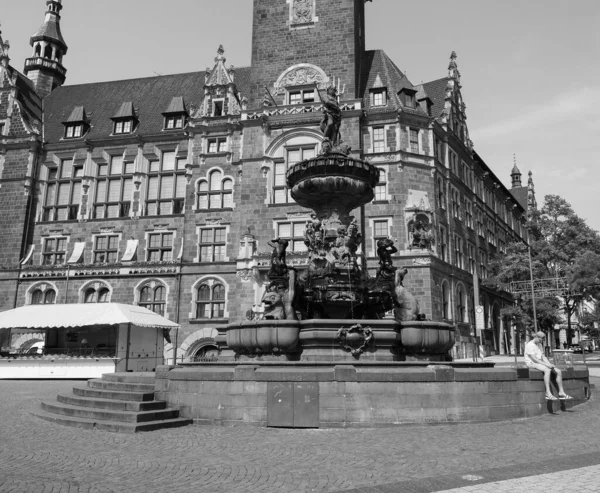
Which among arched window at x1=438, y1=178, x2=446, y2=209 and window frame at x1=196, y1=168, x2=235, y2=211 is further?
window frame at x1=196, y1=168, x2=235, y2=211

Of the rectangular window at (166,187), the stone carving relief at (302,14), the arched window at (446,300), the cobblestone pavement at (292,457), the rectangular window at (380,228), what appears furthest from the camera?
the rectangular window at (166,187)

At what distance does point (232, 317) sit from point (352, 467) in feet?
94.8

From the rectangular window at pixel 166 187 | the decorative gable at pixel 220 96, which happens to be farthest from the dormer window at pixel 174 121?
the rectangular window at pixel 166 187

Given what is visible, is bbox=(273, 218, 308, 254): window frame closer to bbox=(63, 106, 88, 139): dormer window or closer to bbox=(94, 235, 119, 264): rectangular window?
bbox=(94, 235, 119, 264): rectangular window

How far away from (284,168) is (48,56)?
30.7 metres

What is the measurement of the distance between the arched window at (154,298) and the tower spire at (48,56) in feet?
78.9

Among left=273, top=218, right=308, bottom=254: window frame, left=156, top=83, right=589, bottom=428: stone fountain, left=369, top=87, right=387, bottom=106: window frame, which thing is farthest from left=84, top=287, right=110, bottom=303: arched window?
left=156, top=83, right=589, bottom=428: stone fountain

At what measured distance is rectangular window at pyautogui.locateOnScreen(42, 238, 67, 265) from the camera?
4181 centimetres

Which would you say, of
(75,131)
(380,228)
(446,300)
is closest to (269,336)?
(380,228)

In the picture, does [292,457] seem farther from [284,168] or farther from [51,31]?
[51,31]

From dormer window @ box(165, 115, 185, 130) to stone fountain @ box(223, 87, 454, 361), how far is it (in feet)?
91.2

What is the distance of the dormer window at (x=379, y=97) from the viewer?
38.1m

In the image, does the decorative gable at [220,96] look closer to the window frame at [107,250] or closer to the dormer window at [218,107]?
the dormer window at [218,107]

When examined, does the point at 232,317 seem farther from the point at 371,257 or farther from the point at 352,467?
the point at 352,467
